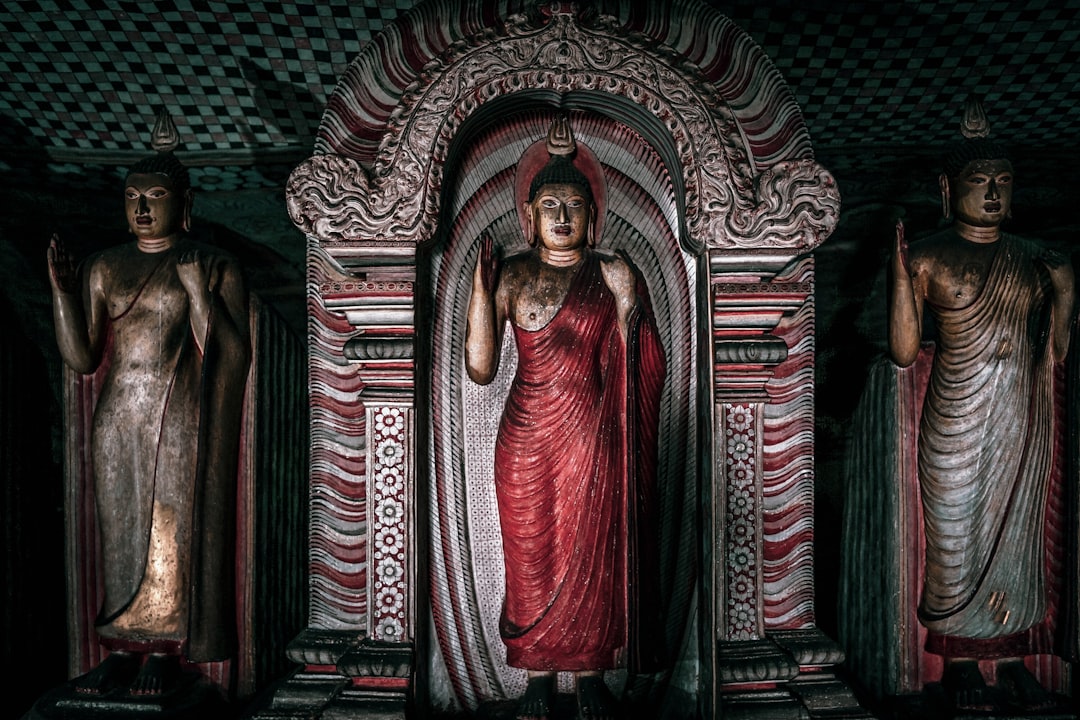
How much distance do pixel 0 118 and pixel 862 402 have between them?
473 centimetres

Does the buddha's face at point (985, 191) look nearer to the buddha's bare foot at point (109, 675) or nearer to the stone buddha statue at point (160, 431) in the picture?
the stone buddha statue at point (160, 431)

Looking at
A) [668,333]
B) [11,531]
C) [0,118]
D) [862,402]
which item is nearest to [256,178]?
[0,118]

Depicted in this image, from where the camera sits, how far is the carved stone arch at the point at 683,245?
12.4 feet

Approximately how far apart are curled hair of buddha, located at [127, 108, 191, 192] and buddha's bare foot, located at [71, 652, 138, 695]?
6.78 ft

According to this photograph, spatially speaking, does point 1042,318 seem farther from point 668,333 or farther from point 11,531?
point 11,531

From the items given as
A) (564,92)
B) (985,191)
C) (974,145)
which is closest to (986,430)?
(985,191)

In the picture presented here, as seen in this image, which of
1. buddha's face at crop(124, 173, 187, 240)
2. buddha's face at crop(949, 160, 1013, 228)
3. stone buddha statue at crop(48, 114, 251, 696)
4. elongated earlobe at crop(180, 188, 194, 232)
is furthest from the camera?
elongated earlobe at crop(180, 188, 194, 232)

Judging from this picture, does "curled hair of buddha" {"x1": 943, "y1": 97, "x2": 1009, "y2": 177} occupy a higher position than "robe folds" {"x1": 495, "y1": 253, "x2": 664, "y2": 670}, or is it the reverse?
"curled hair of buddha" {"x1": 943, "y1": 97, "x2": 1009, "y2": 177}

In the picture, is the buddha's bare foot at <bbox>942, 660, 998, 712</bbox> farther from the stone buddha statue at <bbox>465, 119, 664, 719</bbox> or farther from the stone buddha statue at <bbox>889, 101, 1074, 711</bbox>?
the stone buddha statue at <bbox>465, 119, 664, 719</bbox>

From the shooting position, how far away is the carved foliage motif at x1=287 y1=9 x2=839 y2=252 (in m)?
3.78

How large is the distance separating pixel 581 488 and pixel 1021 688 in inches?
79.9

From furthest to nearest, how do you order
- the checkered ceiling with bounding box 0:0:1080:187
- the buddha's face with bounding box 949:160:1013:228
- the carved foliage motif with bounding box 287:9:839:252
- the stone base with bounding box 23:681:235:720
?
1. the checkered ceiling with bounding box 0:0:1080:187
2. the buddha's face with bounding box 949:160:1013:228
3. the stone base with bounding box 23:681:235:720
4. the carved foliage motif with bounding box 287:9:839:252

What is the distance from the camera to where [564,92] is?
3.96 metres

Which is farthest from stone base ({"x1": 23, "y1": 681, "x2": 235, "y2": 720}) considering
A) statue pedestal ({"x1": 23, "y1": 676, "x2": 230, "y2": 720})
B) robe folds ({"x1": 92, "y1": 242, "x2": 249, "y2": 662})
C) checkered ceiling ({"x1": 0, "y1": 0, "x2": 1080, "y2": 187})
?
checkered ceiling ({"x1": 0, "y1": 0, "x2": 1080, "y2": 187})
